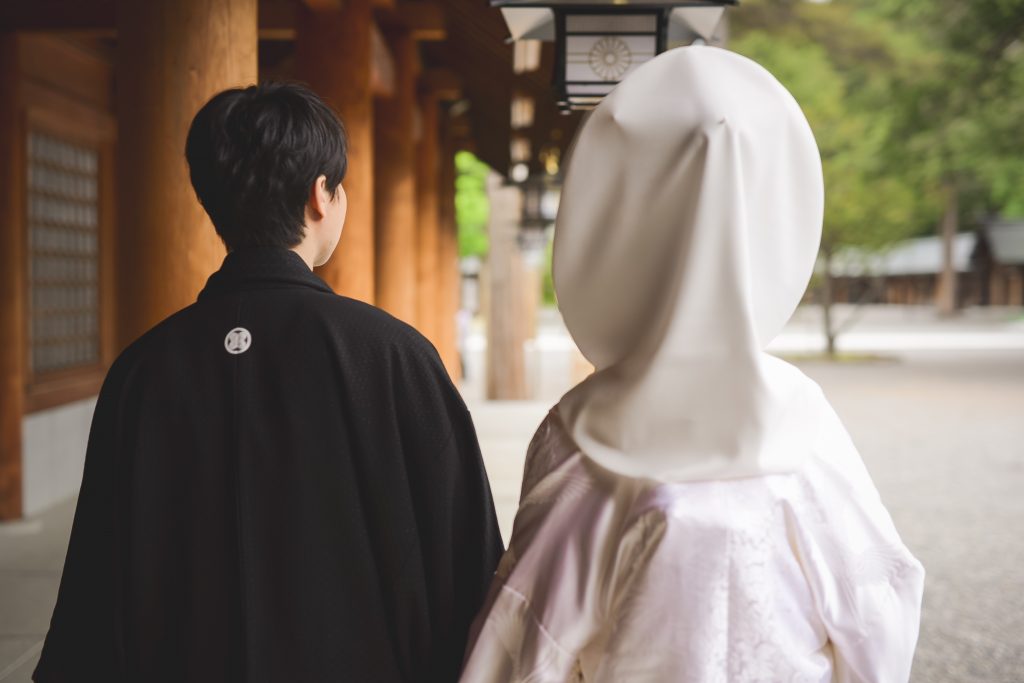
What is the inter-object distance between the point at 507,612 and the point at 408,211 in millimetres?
6497

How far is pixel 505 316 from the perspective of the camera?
43.9 feet

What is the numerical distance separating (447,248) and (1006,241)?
35664 mm

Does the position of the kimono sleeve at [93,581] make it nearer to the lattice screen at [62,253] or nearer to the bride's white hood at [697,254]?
the bride's white hood at [697,254]

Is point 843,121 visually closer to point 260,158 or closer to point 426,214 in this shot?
point 426,214

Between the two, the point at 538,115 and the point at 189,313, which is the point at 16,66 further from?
the point at 189,313

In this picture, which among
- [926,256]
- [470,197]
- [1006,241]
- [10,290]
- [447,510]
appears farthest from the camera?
Answer: [926,256]

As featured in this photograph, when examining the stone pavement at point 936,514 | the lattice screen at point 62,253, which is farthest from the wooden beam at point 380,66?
the stone pavement at point 936,514

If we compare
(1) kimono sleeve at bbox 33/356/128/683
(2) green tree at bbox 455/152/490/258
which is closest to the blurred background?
(1) kimono sleeve at bbox 33/356/128/683

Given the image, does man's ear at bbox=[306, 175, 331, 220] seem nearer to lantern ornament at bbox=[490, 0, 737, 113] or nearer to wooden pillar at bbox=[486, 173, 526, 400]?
lantern ornament at bbox=[490, 0, 737, 113]

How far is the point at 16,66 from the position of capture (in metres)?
5.88

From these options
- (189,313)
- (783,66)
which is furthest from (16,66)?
(783,66)

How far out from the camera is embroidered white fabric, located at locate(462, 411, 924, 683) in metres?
1.39

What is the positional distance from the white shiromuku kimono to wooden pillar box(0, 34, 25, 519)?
5.41 meters

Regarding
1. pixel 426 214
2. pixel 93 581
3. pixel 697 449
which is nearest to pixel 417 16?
pixel 426 214
